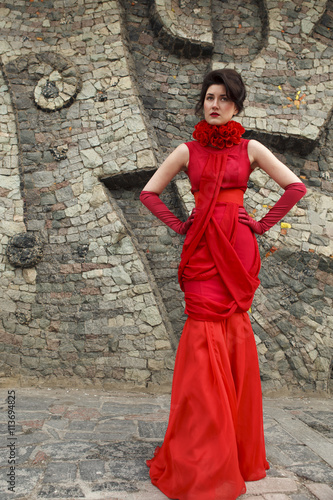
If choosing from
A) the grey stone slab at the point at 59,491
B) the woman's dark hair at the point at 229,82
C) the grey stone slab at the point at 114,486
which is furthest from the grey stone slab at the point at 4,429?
the woman's dark hair at the point at 229,82

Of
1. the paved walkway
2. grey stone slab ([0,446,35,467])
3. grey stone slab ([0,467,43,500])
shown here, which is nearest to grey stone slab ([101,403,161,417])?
the paved walkway

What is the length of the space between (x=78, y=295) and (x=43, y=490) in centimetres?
257

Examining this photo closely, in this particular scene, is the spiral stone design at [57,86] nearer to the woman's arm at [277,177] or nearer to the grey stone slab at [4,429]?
the woman's arm at [277,177]

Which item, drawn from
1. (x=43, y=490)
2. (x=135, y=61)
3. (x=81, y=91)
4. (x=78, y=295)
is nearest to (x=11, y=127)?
(x=81, y=91)

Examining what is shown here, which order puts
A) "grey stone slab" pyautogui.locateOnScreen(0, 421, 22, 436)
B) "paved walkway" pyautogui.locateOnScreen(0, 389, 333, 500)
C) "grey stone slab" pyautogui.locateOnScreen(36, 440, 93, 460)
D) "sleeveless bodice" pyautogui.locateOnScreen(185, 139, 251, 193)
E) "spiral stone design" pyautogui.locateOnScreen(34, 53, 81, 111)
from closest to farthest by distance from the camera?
"paved walkway" pyautogui.locateOnScreen(0, 389, 333, 500), "sleeveless bodice" pyautogui.locateOnScreen(185, 139, 251, 193), "grey stone slab" pyautogui.locateOnScreen(36, 440, 93, 460), "grey stone slab" pyautogui.locateOnScreen(0, 421, 22, 436), "spiral stone design" pyautogui.locateOnScreen(34, 53, 81, 111)

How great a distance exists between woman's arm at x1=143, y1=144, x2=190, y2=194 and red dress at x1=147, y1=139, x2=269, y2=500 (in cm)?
5

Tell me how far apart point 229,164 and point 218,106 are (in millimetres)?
335

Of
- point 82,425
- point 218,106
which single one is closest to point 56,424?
point 82,425

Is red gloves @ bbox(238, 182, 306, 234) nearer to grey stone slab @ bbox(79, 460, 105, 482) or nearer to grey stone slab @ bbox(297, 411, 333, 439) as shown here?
grey stone slab @ bbox(79, 460, 105, 482)

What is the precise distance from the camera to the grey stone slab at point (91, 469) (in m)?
2.25

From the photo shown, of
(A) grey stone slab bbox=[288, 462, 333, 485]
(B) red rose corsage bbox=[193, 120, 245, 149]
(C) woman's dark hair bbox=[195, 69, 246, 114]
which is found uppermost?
(C) woman's dark hair bbox=[195, 69, 246, 114]

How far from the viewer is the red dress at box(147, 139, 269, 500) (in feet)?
6.72

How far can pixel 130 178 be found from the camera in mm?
4750

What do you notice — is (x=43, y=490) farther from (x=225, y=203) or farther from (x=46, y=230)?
(x=46, y=230)
